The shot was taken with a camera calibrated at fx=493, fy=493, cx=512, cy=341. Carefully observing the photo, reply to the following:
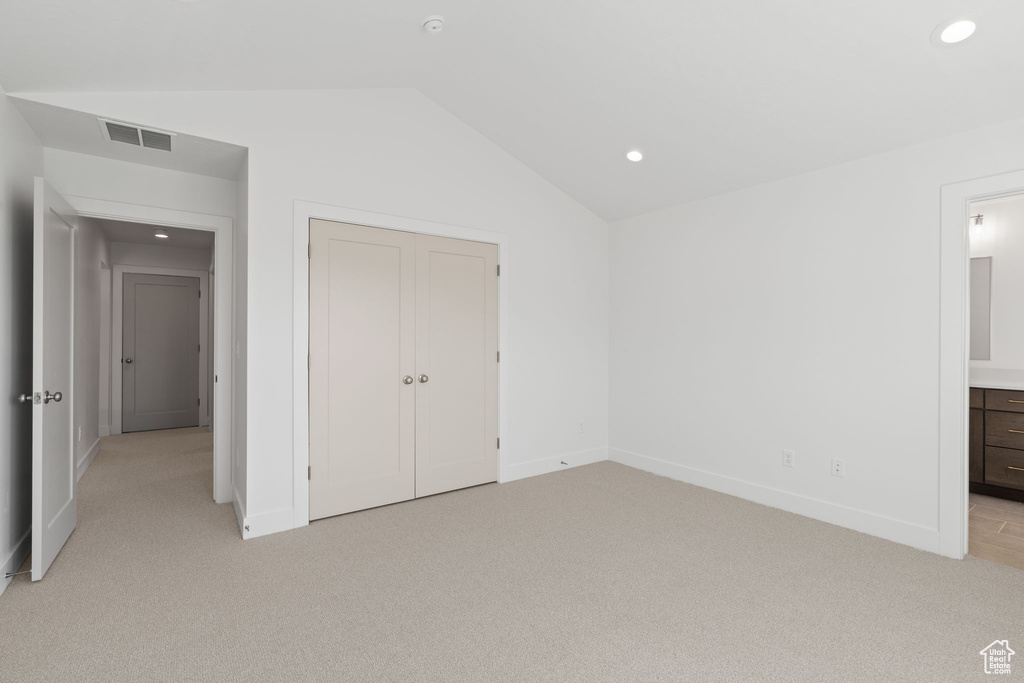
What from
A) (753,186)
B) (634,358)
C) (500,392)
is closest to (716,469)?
(634,358)

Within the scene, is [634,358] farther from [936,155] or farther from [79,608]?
[79,608]

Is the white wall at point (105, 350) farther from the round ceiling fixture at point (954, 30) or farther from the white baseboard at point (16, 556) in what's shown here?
the round ceiling fixture at point (954, 30)

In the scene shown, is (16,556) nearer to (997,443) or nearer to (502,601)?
(502,601)

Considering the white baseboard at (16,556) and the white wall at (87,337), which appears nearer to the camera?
the white baseboard at (16,556)

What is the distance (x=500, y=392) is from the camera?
4145mm

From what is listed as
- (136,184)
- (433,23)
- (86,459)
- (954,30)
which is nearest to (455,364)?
(433,23)

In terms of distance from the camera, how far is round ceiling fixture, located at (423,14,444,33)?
8.61ft

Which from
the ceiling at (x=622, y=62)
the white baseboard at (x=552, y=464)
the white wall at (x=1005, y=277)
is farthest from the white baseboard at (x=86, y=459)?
the white wall at (x=1005, y=277)

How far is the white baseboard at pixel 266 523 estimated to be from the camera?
2973mm

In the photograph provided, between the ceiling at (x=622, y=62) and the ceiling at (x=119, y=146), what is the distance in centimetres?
19

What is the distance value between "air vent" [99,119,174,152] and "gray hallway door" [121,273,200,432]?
4.26 meters

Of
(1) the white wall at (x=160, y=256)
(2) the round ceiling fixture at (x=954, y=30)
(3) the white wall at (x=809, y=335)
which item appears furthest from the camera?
(1) the white wall at (x=160, y=256)

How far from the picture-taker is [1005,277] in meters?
4.07

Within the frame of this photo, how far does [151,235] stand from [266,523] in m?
4.54
